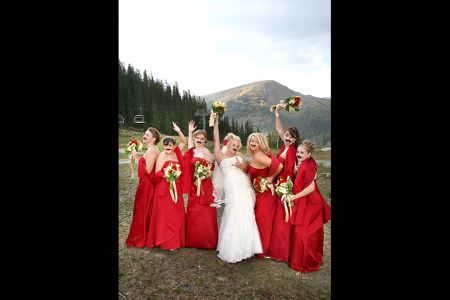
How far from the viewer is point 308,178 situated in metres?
5.11

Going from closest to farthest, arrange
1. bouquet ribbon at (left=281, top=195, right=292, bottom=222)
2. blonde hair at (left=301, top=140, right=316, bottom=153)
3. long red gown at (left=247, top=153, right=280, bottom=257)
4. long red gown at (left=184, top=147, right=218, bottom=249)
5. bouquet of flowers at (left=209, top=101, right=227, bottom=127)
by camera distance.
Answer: blonde hair at (left=301, top=140, right=316, bottom=153) < bouquet ribbon at (left=281, top=195, right=292, bottom=222) < long red gown at (left=247, top=153, right=280, bottom=257) < bouquet of flowers at (left=209, top=101, right=227, bottom=127) < long red gown at (left=184, top=147, right=218, bottom=249)

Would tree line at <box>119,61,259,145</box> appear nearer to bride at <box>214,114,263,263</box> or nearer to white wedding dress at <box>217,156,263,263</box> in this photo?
bride at <box>214,114,263,263</box>

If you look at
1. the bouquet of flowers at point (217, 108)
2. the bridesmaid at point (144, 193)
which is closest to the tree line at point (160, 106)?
the bouquet of flowers at point (217, 108)

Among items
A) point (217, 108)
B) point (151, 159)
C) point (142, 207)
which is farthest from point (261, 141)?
point (142, 207)

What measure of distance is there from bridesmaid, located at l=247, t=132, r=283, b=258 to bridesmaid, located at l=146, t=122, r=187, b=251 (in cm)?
123

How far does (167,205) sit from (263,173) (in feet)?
5.62

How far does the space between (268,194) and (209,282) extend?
5.42 feet

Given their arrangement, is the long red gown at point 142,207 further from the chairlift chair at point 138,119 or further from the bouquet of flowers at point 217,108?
the bouquet of flowers at point 217,108

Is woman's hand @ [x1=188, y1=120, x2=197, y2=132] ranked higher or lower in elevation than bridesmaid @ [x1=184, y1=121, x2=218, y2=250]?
higher

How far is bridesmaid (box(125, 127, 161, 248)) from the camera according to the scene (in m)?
5.74

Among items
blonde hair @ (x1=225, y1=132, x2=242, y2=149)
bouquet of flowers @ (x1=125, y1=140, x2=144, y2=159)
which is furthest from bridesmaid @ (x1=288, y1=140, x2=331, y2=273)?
bouquet of flowers @ (x1=125, y1=140, x2=144, y2=159)

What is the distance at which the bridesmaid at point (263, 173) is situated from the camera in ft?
17.5

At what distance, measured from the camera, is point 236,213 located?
17.8ft

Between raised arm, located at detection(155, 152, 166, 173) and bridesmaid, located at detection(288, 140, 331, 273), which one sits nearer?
bridesmaid, located at detection(288, 140, 331, 273)
